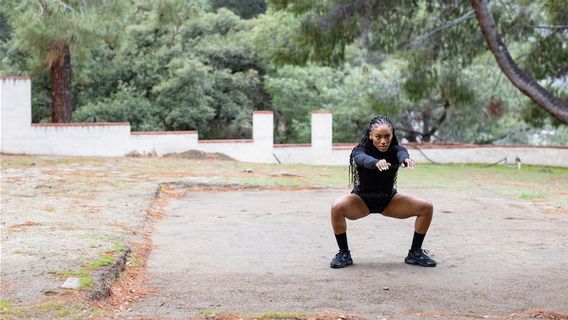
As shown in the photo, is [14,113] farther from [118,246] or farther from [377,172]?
[377,172]

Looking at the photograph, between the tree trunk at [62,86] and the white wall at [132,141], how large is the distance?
167cm

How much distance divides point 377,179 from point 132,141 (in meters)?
15.6

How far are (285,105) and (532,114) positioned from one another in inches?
407

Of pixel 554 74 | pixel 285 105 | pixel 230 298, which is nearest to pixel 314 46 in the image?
pixel 554 74

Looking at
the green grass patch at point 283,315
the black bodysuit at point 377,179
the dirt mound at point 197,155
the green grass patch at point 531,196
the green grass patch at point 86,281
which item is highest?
the black bodysuit at point 377,179

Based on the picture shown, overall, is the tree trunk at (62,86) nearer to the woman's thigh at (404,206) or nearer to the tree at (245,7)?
the tree at (245,7)

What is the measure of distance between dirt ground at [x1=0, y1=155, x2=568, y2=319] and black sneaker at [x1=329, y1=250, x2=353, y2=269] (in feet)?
0.31

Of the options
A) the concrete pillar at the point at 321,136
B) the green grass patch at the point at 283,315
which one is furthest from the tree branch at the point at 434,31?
the green grass patch at the point at 283,315

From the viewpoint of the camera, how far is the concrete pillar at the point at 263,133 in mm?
22484

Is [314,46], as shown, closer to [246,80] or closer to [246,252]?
[246,80]

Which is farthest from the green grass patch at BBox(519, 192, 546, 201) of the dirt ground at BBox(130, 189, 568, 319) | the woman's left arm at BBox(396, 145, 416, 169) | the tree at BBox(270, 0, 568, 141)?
the woman's left arm at BBox(396, 145, 416, 169)

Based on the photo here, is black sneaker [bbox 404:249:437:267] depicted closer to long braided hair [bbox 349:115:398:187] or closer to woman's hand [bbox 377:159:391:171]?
long braided hair [bbox 349:115:398:187]

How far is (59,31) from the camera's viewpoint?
16.4 m

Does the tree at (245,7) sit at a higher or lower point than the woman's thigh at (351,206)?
higher
